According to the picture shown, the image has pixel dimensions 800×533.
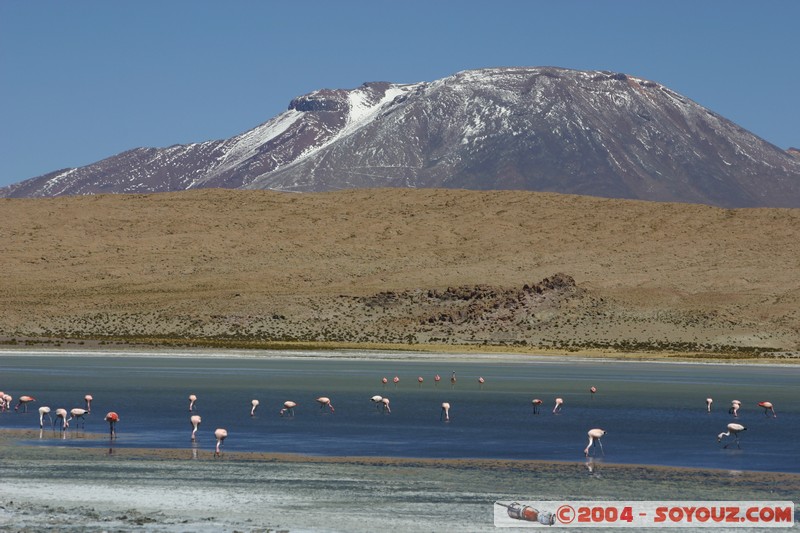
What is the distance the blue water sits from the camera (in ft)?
98.2

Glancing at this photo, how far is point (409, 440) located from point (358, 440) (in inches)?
50.1

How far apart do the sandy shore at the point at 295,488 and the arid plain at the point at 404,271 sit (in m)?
53.9

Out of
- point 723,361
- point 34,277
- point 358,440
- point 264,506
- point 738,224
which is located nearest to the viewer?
point 264,506

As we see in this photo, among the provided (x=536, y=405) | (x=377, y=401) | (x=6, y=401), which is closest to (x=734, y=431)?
(x=536, y=405)

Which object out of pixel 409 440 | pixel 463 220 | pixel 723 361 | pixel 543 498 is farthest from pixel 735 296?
pixel 543 498

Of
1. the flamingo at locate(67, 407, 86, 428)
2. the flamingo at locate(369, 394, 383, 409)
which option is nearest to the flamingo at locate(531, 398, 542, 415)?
the flamingo at locate(369, 394, 383, 409)

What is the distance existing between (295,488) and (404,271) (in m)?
94.6

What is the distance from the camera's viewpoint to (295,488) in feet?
76.2

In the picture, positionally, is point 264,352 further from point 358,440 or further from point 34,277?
point 34,277

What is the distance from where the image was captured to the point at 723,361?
7250 centimetres

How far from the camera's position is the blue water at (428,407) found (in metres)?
29.9

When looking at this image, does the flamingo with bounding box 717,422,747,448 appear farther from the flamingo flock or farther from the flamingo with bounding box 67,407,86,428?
the flamingo with bounding box 67,407,86,428

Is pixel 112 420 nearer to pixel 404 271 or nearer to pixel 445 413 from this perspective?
pixel 445 413

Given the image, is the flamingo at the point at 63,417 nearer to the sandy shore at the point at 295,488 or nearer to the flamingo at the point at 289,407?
the sandy shore at the point at 295,488
